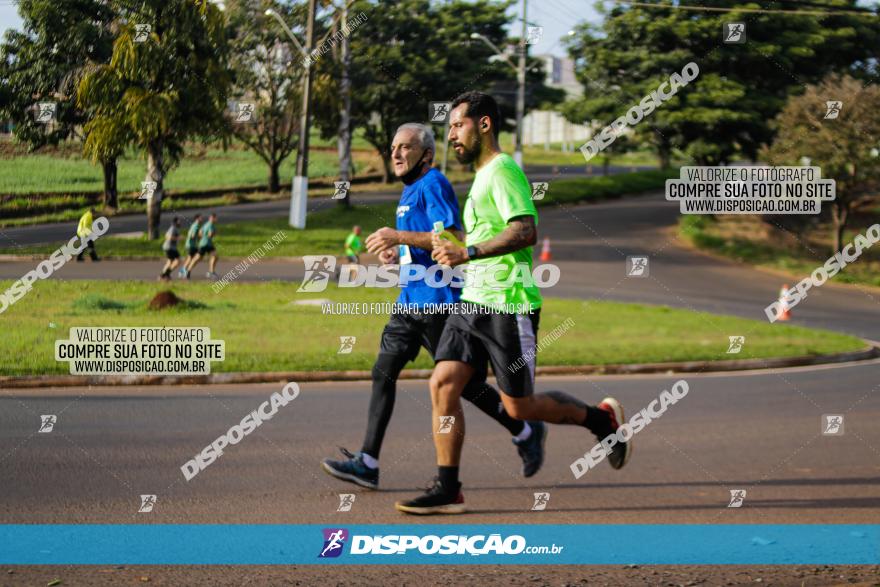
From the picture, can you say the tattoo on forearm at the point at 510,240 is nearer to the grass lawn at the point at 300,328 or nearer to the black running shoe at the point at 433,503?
the black running shoe at the point at 433,503

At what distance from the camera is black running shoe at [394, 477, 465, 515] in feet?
20.4

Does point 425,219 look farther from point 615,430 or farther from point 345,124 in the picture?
point 345,124

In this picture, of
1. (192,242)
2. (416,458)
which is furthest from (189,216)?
(416,458)

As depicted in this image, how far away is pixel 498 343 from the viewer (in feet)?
19.5

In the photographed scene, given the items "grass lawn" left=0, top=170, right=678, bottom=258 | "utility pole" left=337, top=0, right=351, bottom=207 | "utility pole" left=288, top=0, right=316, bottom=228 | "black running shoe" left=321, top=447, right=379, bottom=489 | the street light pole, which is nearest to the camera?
"black running shoe" left=321, top=447, right=379, bottom=489

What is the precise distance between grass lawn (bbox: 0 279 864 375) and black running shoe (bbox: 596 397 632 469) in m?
6.23

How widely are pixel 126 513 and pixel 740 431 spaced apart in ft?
17.4

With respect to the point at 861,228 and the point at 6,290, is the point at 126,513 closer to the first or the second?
the point at 6,290

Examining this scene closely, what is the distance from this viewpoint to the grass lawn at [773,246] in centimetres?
3164

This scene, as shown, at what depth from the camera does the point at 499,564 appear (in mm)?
5379

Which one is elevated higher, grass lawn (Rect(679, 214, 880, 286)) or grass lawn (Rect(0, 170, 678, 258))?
grass lawn (Rect(0, 170, 678, 258))

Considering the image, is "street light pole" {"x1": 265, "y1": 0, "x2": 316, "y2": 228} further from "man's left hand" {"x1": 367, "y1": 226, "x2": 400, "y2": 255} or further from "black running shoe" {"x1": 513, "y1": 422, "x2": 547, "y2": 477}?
"man's left hand" {"x1": 367, "y1": 226, "x2": 400, "y2": 255}

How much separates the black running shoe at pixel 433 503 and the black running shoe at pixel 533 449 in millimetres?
681

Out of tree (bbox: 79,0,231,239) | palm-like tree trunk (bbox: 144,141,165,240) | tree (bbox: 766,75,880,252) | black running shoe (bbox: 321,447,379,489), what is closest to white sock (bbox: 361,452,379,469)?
black running shoe (bbox: 321,447,379,489)
